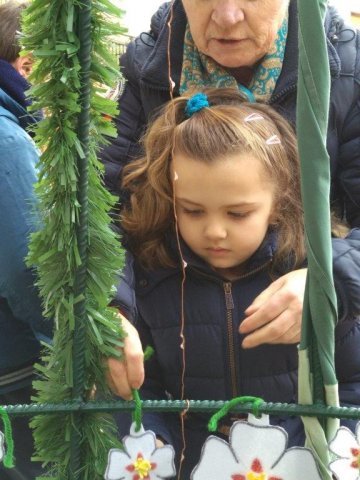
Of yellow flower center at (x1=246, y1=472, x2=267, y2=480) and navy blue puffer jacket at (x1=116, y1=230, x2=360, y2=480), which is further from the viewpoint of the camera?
navy blue puffer jacket at (x1=116, y1=230, x2=360, y2=480)

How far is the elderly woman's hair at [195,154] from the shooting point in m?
0.87

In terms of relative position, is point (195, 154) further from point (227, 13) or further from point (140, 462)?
point (140, 462)

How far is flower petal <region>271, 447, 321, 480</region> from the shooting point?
0.43 metres

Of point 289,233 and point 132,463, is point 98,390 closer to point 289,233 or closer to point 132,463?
point 132,463

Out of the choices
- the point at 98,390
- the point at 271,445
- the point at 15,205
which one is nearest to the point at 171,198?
the point at 15,205

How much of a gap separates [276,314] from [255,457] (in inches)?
10.8

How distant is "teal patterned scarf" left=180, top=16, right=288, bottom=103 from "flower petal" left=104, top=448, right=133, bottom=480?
556 millimetres

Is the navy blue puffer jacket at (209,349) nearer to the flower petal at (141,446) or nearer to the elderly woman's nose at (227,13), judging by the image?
the elderly woman's nose at (227,13)

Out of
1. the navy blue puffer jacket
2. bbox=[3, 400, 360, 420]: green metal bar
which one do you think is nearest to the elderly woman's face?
the navy blue puffer jacket

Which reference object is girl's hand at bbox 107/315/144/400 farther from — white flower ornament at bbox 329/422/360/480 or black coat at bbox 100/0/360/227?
black coat at bbox 100/0/360/227

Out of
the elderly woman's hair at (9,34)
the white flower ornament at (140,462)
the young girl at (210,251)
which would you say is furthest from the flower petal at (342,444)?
the elderly woman's hair at (9,34)

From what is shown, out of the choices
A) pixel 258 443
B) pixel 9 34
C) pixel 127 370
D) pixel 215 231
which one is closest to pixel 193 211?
pixel 215 231

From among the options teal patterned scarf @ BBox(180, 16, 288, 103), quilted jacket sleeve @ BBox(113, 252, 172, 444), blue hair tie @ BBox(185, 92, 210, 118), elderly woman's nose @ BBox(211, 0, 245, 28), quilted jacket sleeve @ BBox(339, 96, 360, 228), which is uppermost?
elderly woman's nose @ BBox(211, 0, 245, 28)

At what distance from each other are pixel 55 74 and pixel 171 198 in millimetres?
439
